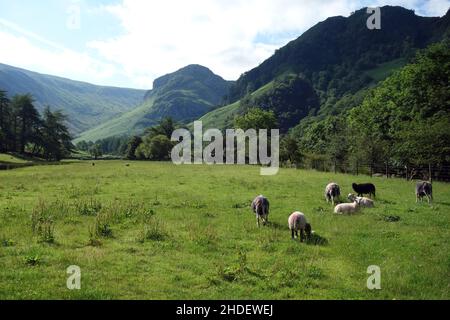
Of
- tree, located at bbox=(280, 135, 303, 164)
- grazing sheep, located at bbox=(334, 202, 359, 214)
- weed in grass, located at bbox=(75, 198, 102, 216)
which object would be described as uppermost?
tree, located at bbox=(280, 135, 303, 164)

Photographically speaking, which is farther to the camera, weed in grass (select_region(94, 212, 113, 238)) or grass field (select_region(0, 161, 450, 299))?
weed in grass (select_region(94, 212, 113, 238))

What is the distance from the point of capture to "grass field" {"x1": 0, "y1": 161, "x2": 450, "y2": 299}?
36.9ft

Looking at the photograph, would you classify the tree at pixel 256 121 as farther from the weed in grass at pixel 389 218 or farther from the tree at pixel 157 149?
the weed in grass at pixel 389 218

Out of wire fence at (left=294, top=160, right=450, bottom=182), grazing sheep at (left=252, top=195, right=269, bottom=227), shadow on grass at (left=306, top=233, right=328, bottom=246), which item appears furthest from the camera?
wire fence at (left=294, top=160, right=450, bottom=182)

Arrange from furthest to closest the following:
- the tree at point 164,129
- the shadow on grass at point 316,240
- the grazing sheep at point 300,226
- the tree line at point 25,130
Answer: the tree at point 164,129
the tree line at point 25,130
the grazing sheep at point 300,226
the shadow on grass at point 316,240

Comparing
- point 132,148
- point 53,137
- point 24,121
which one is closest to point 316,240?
point 53,137

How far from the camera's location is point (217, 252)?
49.9ft

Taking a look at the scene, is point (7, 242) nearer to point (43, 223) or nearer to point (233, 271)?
point (43, 223)

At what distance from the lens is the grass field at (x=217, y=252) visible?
11.2 meters

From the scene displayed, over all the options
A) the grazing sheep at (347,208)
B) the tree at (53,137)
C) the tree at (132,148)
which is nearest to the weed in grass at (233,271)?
the grazing sheep at (347,208)

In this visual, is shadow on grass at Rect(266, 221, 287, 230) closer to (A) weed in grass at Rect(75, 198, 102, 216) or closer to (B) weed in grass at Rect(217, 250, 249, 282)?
(B) weed in grass at Rect(217, 250, 249, 282)

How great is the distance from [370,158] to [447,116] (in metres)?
12.9

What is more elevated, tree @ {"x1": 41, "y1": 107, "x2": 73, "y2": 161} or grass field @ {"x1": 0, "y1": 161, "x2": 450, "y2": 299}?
tree @ {"x1": 41, "y1": 107, "x2": 73, "y2": 161}

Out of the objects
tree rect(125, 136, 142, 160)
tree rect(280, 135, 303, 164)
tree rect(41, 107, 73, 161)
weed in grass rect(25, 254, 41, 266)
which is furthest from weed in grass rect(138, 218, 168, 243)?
tree rect(125, 136, 142, 160)
